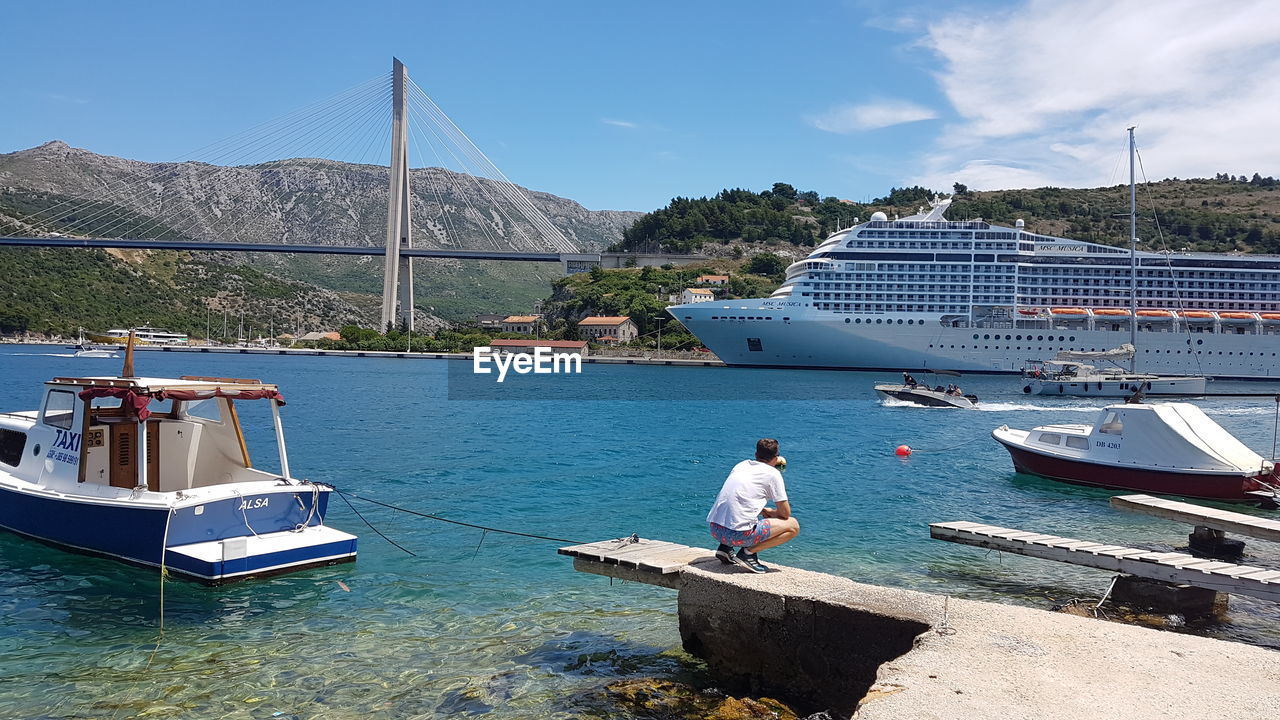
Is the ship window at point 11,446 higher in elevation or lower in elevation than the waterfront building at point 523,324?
lower

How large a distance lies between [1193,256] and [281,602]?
68872 mm

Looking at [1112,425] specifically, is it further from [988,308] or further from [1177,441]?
[988,308]

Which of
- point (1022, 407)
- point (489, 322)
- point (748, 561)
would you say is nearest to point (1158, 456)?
point (748, 561)

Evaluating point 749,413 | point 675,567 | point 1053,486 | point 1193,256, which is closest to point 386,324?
point 749,413

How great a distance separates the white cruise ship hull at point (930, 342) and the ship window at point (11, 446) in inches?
1950

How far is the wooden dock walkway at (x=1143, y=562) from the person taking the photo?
677cm

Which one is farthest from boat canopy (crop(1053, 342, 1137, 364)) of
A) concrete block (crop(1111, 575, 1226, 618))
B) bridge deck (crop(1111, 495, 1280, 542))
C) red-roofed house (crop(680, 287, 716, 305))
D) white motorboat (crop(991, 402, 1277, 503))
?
red-roofed house (crop(680, 287, 716, 305))

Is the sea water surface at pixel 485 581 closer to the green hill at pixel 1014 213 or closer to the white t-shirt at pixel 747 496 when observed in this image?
the white t-shirt at pixel 747 496

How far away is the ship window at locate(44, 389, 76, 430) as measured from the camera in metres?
9.55

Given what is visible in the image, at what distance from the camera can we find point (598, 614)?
777 centimetres

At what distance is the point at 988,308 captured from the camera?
62344mm

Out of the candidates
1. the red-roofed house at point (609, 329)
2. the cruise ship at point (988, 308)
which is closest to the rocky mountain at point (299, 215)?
the red-roofed house at point (609, 329)

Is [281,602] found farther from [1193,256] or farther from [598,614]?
[1193,256]

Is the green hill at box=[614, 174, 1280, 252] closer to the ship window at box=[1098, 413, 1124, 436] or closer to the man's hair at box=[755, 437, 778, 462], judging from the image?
the ship window at box=[1098, 413, 1124, 436]
